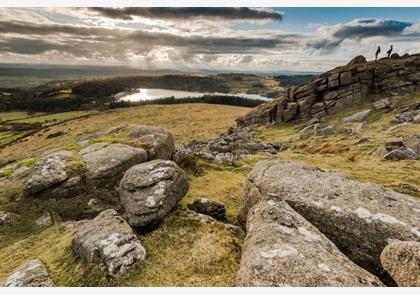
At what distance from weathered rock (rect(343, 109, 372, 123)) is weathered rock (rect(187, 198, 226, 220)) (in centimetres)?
4466

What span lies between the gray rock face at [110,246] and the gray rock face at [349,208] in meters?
5.42

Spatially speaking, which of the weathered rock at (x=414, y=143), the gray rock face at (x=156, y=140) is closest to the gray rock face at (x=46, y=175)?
the gray rock face at (x=156, y=140)

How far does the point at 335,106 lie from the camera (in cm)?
5991

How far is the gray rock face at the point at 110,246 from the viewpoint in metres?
9.30

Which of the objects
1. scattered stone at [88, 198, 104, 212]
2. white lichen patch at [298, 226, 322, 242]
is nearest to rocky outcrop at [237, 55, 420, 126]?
scattered stone at [88, 198, 104, 212]

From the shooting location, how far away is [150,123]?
96.2m

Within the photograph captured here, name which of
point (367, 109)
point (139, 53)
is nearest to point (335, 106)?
point (367, 109)

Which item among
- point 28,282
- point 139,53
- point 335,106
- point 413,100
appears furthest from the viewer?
point 335,106

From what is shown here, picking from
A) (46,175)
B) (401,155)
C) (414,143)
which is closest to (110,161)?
(46,175)

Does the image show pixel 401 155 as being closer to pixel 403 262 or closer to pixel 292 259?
pixel 403 262

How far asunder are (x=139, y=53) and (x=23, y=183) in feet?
46.6

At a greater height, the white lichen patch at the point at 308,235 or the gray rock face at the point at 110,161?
the white lichen patch at the point at 308,235

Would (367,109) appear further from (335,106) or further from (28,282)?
(28,282)

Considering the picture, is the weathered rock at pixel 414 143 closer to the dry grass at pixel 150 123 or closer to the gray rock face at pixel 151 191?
the gray rock face at pixel 151 191
